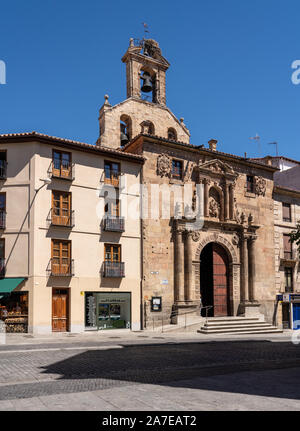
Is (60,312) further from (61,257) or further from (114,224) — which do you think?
(114,224)

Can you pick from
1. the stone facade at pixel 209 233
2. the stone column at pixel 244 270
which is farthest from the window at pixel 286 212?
the stone column at pixel 244 270

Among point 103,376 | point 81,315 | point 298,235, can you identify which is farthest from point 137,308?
point 103,376

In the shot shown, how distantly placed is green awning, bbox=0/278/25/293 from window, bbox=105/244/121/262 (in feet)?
17.5

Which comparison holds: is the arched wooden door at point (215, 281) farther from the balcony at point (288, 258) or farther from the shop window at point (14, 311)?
the shop window at point (14, 311)

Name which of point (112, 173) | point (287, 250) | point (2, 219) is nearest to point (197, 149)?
point (112, 173)

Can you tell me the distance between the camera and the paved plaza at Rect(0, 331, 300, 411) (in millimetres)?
7715

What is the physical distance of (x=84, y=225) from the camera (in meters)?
26.4

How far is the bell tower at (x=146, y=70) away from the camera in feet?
114

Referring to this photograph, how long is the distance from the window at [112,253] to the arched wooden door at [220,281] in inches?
297

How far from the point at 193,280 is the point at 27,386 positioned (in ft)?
66.3

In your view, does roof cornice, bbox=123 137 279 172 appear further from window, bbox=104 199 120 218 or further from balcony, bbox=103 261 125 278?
balcony, bbox=103 261 125 278

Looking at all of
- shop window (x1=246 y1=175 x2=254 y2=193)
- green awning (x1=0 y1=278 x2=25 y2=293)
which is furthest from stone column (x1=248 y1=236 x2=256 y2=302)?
green awning (x1=0 y1=278 x2=25 y2=293)

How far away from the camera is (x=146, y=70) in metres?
35.9

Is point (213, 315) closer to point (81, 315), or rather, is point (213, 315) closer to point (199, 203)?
point (199, 203)
